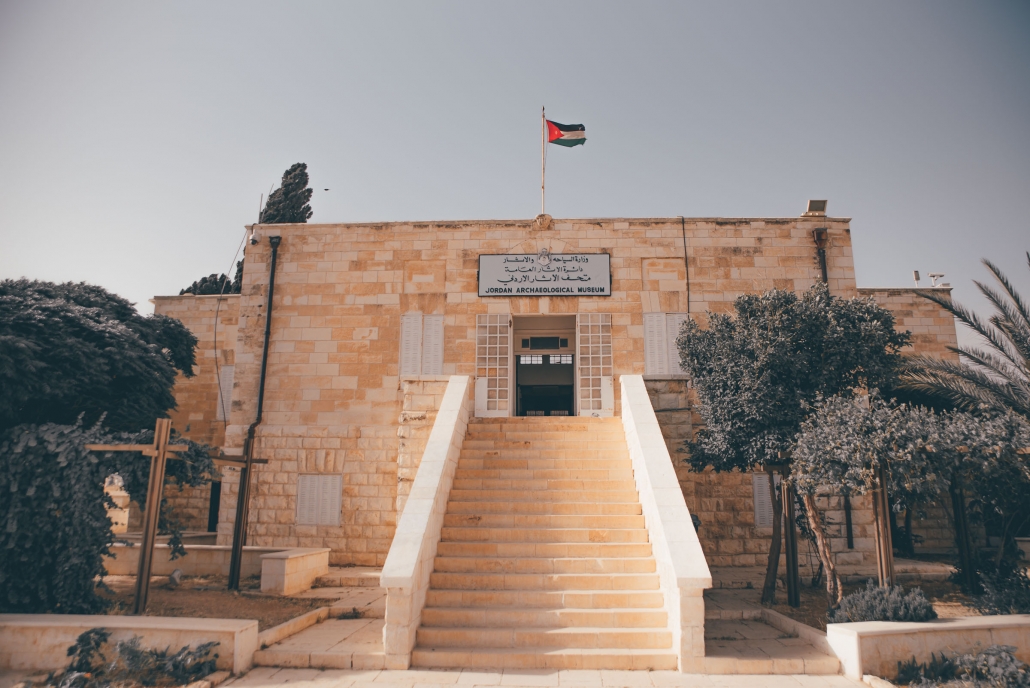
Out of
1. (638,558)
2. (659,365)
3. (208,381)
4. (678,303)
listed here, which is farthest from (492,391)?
(208,381)

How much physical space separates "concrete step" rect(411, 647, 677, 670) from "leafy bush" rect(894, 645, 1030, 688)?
203 cm

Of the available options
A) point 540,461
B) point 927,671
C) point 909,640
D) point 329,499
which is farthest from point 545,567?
point 329,499

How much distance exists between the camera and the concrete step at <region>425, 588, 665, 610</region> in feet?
20.8

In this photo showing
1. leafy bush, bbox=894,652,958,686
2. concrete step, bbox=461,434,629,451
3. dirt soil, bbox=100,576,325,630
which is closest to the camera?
leafy bush, bbox=894,652,958,686

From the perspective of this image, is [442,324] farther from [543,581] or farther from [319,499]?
[543,581]

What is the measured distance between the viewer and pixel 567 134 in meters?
13.1

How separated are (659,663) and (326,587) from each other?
18.1 feet

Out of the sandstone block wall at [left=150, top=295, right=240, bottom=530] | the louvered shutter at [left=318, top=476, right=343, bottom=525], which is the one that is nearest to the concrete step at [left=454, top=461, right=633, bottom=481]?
the louvered shutter at [left=318, top=476, right=343, bottom=525]

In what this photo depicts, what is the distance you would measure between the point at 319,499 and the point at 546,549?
5.57m

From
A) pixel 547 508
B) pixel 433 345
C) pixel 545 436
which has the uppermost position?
pixel 433 345

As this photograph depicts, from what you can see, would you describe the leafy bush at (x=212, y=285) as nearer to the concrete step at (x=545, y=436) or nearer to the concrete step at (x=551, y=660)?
the concrete step at (x=545, y=436)

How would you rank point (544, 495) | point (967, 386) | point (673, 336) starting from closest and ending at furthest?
point (967, 386) → point (544, 495) → point (673, 336)

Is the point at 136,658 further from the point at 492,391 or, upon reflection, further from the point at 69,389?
the point at 492,391

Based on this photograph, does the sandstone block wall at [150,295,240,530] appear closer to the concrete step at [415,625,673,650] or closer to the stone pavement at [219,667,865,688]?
the stone pavement at [219,667,865,688]
